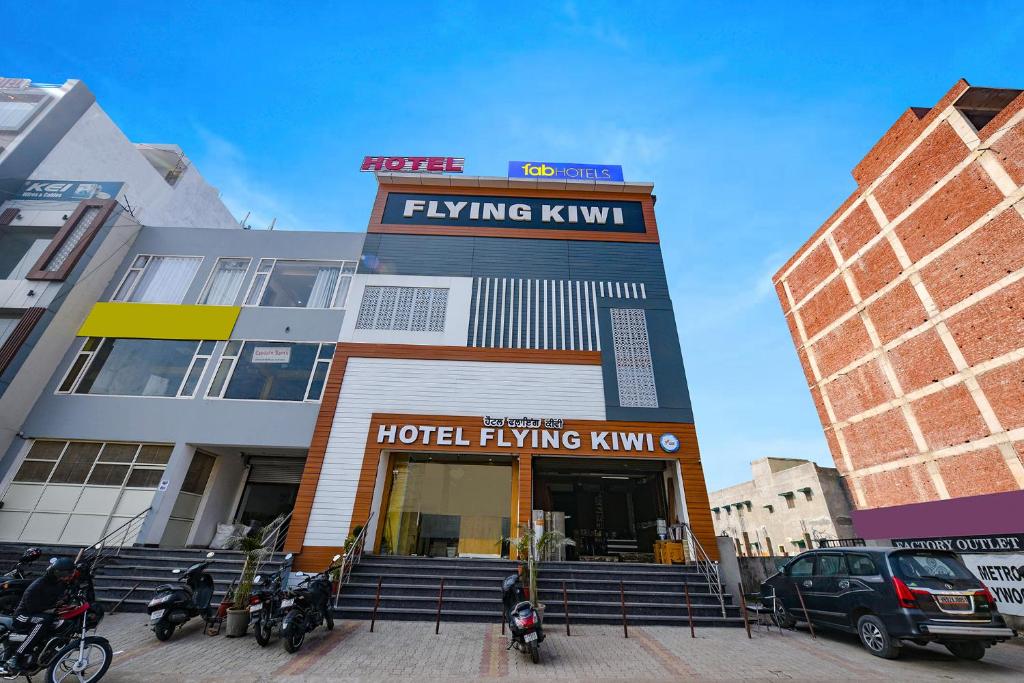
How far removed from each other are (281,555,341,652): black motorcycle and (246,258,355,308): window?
11.0 metres

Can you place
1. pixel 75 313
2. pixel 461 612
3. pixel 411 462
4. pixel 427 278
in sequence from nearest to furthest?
pixel 461 612, pixel 411 462, pixel 75 313, pixel 427 278

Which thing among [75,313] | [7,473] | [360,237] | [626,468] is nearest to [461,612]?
[626,468]

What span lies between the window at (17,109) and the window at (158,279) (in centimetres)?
989

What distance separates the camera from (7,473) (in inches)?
516

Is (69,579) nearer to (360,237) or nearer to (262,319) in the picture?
(262,319)

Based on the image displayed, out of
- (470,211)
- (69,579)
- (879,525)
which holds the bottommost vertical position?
(69,579)

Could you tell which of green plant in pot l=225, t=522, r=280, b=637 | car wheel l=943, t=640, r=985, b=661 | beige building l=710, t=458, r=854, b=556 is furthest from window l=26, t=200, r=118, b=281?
beige building l=710, t=458, r=854, b=556

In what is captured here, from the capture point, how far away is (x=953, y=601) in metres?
6.49

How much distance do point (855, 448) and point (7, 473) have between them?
117 feet

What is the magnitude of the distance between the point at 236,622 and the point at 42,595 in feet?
9.38

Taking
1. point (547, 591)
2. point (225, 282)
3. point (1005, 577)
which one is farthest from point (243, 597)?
point (1005, 577)

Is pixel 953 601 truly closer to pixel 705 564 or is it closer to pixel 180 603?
pixel 705 564

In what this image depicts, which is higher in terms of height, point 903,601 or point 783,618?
point 903,601

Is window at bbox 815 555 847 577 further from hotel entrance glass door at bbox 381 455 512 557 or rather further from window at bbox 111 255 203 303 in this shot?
window at bbox 111 255 203 303
